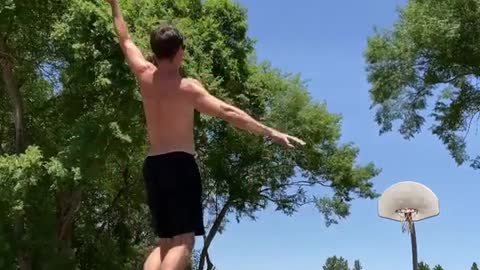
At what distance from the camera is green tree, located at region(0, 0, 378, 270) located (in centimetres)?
1780

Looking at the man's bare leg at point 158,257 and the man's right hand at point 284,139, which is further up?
the man's right hand at point 284,139

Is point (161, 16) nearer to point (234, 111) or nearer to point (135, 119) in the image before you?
point (135, 119)

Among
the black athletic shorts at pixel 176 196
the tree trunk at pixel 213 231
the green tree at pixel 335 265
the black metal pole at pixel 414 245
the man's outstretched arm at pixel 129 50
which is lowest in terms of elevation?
the black athletic shorts at pixel 176 196

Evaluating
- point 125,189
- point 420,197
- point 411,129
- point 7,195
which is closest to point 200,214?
point 420,197

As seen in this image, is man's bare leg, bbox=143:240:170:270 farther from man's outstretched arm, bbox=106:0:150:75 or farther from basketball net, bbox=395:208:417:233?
basketball net, bbox=395:208:417:233

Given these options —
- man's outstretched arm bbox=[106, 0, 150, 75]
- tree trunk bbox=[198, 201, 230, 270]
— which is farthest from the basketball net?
tree trunk bbox=[198, 201, 230, 270]

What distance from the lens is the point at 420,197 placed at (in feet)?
36.0

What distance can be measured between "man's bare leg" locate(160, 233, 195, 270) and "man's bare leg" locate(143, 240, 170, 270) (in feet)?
0.13

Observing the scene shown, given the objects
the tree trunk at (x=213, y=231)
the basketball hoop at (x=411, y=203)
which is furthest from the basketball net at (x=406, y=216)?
the tree trunk at (x=213, y=231)

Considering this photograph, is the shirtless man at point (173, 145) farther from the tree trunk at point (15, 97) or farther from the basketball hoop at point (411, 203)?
the tree trunk at point (15, 97)

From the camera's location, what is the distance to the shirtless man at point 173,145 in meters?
3.75

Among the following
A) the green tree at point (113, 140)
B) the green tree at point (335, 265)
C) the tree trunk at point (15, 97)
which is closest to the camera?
the green tree at point (113, 140)

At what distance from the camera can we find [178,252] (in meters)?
3.73

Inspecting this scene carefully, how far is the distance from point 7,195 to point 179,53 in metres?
Answer: 14.8
